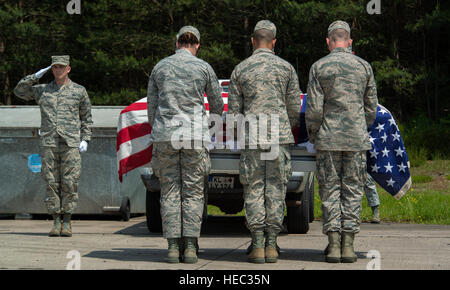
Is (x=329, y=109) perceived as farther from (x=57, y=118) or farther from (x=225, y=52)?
(x=225, y=52)

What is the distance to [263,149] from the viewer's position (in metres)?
6.91

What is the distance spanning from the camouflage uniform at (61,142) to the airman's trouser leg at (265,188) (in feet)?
10.7

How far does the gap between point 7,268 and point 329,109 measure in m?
3.06

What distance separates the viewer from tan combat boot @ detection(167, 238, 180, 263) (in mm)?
6816

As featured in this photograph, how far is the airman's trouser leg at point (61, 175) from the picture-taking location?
948 cm

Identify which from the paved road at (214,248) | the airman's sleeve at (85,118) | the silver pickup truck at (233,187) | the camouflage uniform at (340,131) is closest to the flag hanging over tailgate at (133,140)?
the silver pickup truck at (233,187)

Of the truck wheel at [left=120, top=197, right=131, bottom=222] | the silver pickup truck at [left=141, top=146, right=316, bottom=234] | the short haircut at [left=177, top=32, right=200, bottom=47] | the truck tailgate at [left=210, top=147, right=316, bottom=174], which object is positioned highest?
the short haircut at [left=177, top=32, right=200, bottom=47]

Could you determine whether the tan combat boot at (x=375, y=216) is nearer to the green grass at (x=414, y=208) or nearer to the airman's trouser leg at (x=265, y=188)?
the green grass at (x=414, y=208)

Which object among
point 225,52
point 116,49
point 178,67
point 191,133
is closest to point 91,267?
point 191,133

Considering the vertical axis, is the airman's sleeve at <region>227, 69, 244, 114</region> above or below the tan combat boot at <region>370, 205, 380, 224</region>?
above

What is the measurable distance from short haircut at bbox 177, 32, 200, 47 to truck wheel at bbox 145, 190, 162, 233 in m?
2.84

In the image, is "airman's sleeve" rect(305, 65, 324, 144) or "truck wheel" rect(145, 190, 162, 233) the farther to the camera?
"truck wheel" rect(145, 190, 162, 233)

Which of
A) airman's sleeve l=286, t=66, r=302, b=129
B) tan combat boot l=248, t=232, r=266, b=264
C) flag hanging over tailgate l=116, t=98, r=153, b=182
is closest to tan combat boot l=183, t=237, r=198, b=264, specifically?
tan combat boot l=248, t=232, r=266, b=264

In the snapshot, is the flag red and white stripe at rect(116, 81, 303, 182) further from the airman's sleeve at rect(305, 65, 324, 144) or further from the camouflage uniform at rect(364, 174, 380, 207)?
the camouflage uniform at rect(364, 174, 380, 207)
